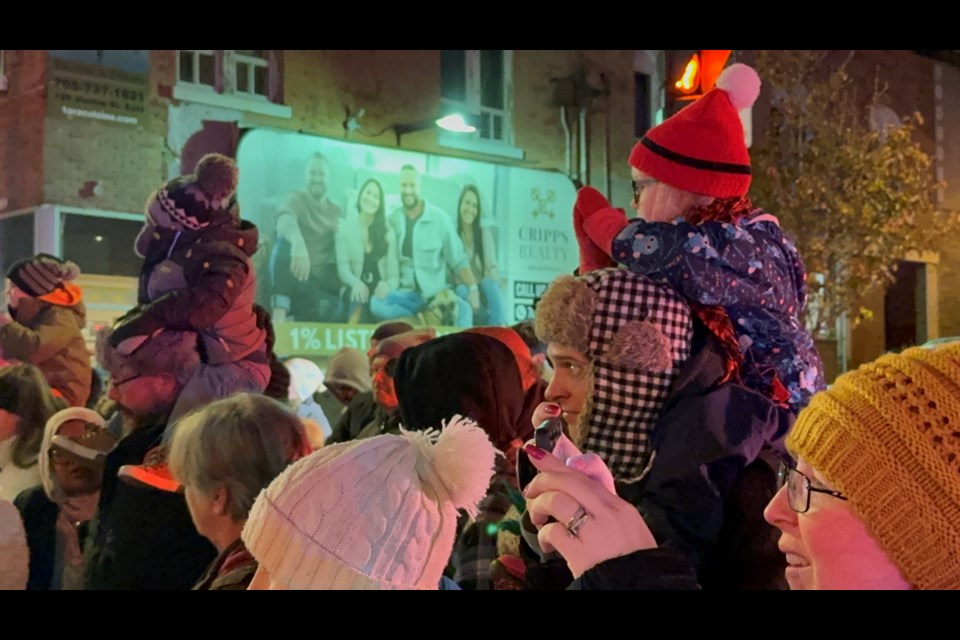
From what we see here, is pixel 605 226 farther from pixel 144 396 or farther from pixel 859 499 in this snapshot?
pixel 144 396

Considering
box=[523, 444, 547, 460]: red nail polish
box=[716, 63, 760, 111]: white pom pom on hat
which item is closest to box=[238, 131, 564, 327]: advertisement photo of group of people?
box=[716, 63, 760, 111]: white pom pom on hat

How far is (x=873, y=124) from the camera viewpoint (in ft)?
28.0

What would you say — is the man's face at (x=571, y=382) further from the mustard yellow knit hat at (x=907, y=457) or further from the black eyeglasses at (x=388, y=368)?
the black eyeglasses at (x=388, y=368)

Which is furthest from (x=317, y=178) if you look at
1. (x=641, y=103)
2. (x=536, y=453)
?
(x=536, y=453)

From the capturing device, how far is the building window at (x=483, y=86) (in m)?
5.68

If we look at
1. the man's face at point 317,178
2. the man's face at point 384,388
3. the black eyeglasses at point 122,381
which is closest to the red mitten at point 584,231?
the man's face at point 384,388

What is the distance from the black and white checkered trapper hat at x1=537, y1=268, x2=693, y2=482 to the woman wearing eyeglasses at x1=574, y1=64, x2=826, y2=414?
8 cm

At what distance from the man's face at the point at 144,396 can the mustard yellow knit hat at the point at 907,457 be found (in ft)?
8.65

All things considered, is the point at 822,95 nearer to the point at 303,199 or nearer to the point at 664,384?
the point at 303,199

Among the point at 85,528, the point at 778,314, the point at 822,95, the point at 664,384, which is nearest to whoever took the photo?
the point at 664,384

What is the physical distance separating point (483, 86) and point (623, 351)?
4334 mm

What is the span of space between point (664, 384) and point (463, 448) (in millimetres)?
470

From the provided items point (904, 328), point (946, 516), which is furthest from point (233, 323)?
point (904, 328)

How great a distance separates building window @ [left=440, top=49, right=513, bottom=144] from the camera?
5.68 meters
